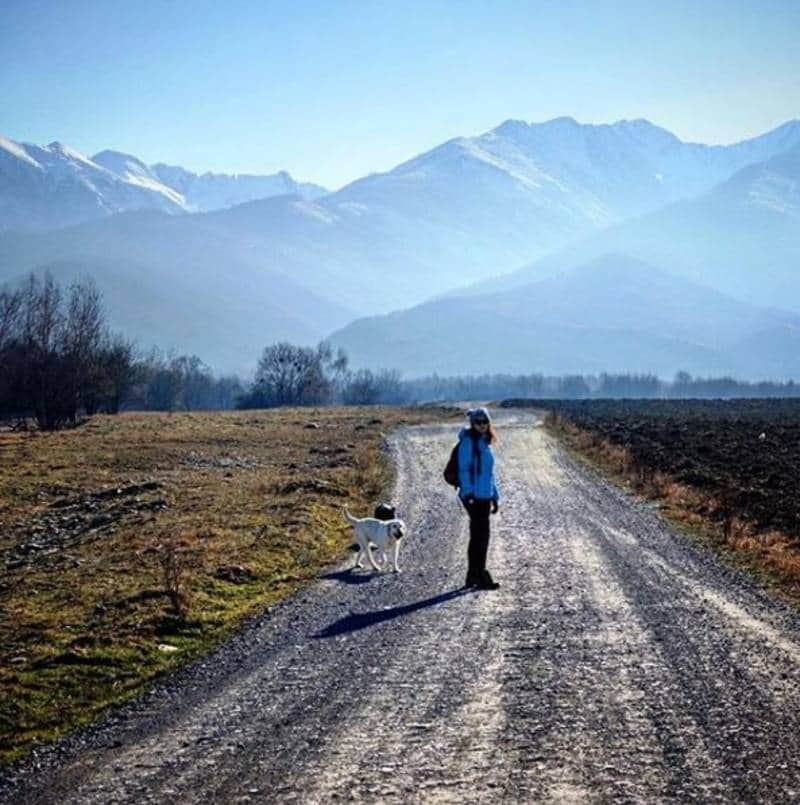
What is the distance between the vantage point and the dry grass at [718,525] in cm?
1677

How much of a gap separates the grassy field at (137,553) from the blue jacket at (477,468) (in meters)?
3.55

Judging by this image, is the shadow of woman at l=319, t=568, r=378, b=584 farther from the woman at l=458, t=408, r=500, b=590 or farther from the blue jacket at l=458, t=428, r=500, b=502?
the blue jacket at l=458, t=428, r=500, b=502

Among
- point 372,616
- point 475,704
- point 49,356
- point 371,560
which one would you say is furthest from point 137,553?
point 49,356

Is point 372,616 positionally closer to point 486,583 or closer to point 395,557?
point 486,583

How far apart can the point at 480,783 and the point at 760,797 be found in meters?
2.11

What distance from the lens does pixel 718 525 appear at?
22.5 metres

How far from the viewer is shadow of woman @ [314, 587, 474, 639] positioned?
12.8m

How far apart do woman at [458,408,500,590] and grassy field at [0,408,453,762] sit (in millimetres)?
3215

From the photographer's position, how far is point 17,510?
26.6 metres

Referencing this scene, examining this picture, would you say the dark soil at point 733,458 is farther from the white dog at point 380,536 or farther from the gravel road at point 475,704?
the white dog at point 380,536

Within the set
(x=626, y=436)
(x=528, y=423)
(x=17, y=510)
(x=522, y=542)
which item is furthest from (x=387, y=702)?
(x=528, y=423)

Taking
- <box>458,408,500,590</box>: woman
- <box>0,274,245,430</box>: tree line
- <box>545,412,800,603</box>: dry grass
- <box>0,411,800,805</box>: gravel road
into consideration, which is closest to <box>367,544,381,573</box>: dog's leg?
<box>0,411,800,805</box>: gravel road

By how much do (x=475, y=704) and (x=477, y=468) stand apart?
6.48 meters

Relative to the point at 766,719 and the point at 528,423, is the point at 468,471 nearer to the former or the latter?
the point at 766,719
